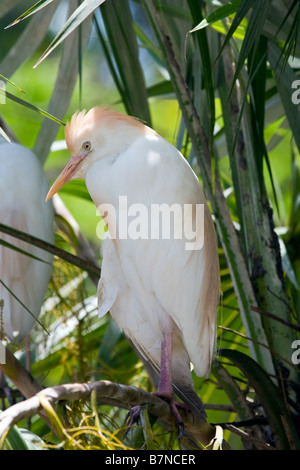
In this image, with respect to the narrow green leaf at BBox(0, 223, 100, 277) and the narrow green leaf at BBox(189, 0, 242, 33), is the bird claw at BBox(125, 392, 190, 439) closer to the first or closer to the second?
the narrow green leaf at BBox(0, 223, 100, 277)

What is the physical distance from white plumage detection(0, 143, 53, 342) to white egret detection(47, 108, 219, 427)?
36 centimetres

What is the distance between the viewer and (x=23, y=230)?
5.78 ft

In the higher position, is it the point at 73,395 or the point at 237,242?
the point at 237,242

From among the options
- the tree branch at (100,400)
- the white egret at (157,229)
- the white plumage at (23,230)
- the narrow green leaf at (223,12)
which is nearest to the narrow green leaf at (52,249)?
the white egret at (157,229)

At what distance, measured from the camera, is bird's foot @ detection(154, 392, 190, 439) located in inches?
45.1

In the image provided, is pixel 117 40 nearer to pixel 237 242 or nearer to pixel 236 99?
pixel 236 99

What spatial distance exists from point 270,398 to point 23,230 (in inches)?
31.6

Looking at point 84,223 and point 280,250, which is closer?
point 280,250

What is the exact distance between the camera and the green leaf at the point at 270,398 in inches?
48.5

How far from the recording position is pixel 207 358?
1.32m

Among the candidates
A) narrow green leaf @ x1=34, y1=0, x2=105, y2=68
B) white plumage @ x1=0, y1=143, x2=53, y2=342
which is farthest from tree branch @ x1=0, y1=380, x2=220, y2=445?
white plumage @ x1=0, y1=143, x2=53, y2=342

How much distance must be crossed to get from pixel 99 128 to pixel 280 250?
542mm

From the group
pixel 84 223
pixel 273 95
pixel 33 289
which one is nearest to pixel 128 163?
pixel 33 289
